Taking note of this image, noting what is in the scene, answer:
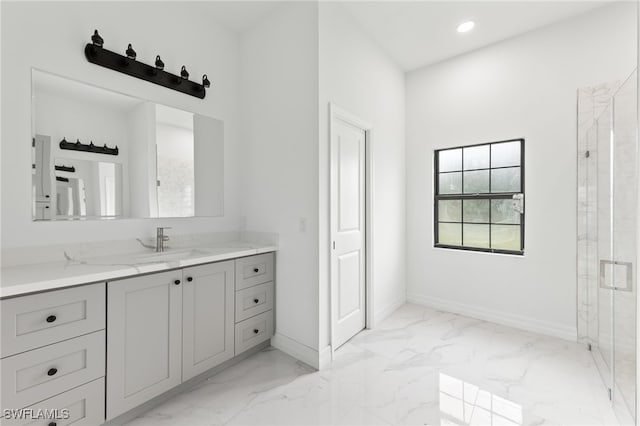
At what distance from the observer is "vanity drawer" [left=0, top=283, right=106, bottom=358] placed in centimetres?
124

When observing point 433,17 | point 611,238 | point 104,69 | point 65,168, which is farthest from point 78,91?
point 611,238

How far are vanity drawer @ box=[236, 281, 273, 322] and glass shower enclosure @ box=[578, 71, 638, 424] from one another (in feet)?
7.63

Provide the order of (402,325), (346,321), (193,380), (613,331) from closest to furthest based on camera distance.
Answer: (613,331) → (193,380) → (346,321) → (402,325)

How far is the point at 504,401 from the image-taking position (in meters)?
1.82

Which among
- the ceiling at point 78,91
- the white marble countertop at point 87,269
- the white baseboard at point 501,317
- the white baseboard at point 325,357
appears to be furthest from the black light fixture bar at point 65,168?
the white baseboard at point 501,317

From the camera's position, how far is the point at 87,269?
1.54 m

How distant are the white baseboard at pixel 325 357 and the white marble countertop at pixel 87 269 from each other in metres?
1.02

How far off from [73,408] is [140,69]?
87.1 inches

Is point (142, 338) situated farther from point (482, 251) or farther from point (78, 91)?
point (482, 251)

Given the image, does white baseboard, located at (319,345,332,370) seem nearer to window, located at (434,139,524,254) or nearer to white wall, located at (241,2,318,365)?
white wall, located at (241,2,318,365)

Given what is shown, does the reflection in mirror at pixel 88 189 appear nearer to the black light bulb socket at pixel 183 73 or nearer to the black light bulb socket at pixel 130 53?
the black light bulb socket at pixel 130 53

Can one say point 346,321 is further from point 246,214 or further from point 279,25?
point 279,25

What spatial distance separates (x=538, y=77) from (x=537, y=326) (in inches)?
99.1

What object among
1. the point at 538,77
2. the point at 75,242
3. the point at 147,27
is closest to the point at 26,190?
the point at 75,242
